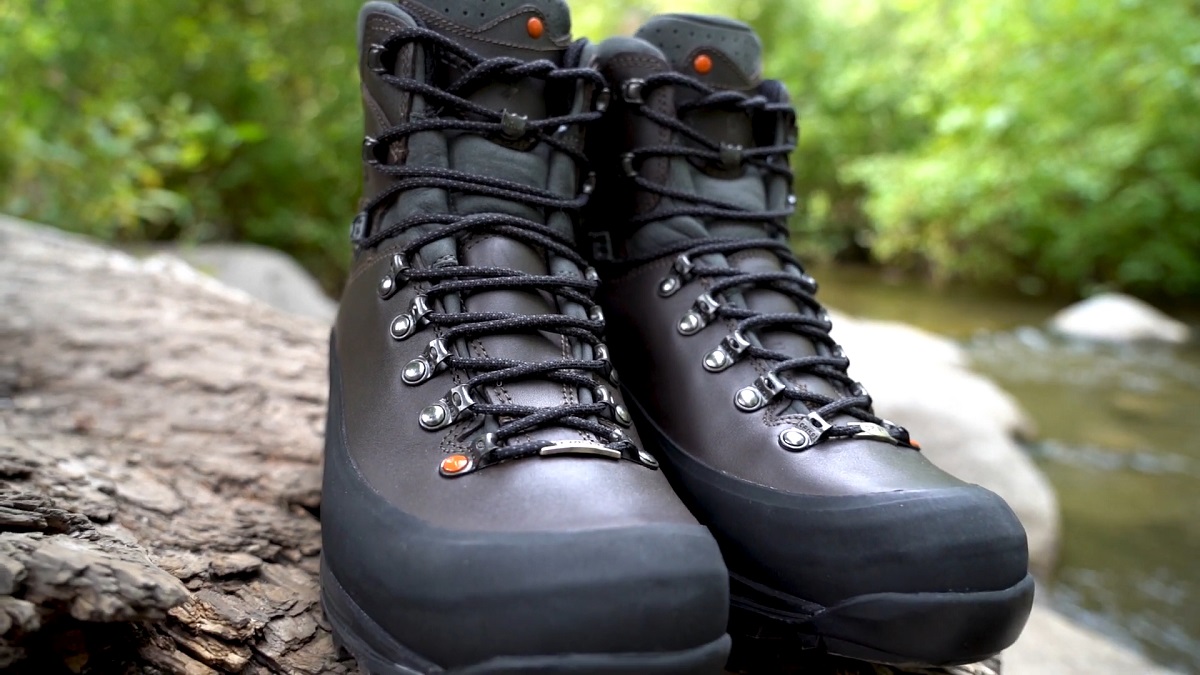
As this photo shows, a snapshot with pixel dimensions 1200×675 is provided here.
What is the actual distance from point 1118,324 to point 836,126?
24.5 ft

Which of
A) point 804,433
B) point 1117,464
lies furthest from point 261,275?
point 1117,464

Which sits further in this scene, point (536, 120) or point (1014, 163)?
point (1014, 163)

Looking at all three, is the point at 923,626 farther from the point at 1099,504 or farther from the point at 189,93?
the point at 189,93

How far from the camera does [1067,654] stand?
2213 mm

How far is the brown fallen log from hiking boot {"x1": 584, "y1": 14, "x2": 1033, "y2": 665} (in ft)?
0.47

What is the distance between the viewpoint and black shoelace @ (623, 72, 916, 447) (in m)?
1.04

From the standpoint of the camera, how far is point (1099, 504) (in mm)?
3594

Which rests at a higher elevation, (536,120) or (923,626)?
(536,120)

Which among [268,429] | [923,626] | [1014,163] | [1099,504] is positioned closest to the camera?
[923,626]

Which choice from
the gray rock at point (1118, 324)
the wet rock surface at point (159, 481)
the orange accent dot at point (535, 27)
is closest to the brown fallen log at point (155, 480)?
the wet rock surface at point (159, 481)

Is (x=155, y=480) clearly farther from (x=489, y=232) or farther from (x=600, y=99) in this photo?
(x=600, y=99)

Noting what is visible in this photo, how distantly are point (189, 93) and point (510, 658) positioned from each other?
14.5ft

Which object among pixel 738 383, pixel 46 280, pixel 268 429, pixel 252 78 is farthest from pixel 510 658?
pixel 252 78

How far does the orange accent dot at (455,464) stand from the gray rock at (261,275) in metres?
3.17
